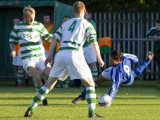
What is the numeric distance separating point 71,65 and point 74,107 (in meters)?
2.86

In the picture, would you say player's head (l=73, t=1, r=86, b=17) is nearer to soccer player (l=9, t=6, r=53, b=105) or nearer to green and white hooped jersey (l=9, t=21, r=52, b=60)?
soccer player (l=9, t=6, r=53, b=105)

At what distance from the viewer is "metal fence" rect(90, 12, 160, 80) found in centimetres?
2742

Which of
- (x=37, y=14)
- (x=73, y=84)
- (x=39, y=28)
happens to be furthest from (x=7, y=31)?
(x=39, y=28)

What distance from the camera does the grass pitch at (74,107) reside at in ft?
46.4

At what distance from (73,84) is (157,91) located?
3.68 meters

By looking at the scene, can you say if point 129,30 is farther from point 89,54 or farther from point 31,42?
point 31,42

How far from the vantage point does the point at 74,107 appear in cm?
1627

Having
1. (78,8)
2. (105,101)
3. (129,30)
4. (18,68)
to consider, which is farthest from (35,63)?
(129,30)

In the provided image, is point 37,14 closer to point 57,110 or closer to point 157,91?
point 157,91

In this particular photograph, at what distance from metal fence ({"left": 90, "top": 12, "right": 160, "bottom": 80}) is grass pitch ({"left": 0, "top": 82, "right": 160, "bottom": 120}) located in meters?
5.86

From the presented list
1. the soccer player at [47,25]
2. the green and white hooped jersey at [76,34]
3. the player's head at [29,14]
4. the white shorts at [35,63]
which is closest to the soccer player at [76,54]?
the green and white hooped jersey at [76,34]

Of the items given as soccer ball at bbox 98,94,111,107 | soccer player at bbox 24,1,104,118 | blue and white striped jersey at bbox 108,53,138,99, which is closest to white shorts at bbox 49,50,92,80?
soccer player at bbox 24,1,104,118

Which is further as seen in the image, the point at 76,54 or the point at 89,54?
the point at 89,54

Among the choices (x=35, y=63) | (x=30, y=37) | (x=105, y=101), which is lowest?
(x=105, y=101)
